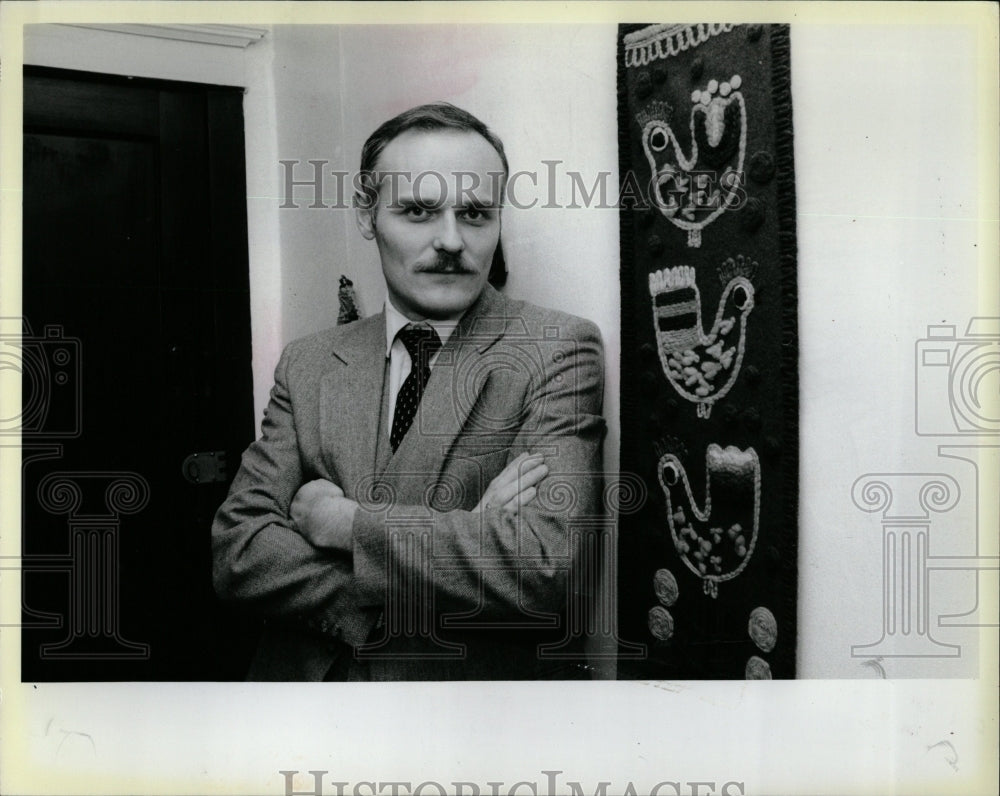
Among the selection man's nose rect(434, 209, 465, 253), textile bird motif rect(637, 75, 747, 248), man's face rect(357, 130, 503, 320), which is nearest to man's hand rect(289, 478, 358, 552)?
man's face rect(357, 130, 503, 320)

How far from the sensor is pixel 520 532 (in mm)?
1694

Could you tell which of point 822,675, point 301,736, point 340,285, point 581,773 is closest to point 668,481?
point 822,675

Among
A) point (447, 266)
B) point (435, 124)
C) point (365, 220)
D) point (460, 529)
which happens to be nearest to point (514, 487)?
point (460, 529)

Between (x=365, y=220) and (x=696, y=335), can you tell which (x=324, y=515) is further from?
(x=696, y=335)

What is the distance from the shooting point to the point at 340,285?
5.76ft

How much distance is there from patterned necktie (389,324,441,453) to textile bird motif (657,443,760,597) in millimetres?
449

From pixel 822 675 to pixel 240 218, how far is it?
51.6 inches

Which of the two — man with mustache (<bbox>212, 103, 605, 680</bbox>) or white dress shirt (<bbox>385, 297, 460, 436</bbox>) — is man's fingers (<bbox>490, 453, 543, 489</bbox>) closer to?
man with mustache (<bbox>212, 103, 605, 680</bbox>)

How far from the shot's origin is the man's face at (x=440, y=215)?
5.59 ft

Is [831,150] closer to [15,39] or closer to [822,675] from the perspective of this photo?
[822,675]

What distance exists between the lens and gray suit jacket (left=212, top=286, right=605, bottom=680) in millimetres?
1699

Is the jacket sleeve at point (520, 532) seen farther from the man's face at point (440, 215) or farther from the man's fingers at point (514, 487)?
→ the man's face at point (440, 215)

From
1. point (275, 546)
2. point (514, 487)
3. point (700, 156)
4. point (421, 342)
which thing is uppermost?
point (700, 156)

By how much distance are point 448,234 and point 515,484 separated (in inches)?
17.8
